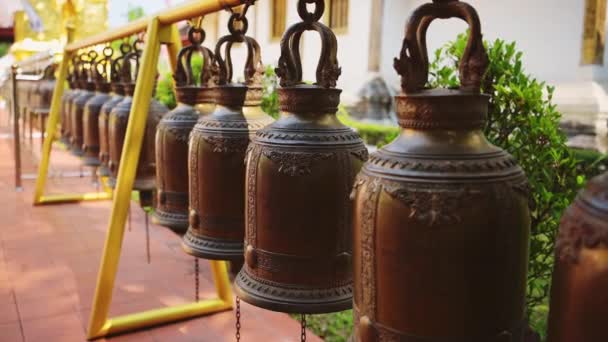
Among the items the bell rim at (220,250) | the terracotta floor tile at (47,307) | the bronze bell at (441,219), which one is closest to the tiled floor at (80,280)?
the terracotta floor tile at (47,307)

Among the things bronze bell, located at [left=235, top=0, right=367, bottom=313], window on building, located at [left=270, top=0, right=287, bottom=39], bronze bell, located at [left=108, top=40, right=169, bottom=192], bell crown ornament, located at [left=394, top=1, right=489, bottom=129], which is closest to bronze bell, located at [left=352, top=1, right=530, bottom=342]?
bell crown ornament, located at [left=394, top=1, right=489, bottom=129]

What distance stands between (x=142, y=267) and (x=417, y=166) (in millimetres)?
3329

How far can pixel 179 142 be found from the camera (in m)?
2.14

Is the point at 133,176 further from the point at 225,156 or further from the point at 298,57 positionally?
the point at 298,57

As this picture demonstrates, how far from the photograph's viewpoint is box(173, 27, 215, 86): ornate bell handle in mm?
2125

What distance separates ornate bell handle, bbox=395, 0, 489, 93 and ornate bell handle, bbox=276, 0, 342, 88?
13.2 inches

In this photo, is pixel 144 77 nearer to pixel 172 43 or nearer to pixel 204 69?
pixel 172 43

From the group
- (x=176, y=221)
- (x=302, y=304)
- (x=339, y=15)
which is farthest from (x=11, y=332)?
(x=339, y=15)

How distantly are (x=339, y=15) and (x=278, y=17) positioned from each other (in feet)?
7.22

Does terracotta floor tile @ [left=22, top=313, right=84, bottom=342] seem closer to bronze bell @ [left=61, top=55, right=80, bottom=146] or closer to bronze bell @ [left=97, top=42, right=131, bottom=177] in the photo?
bronze bell @ [left=97, top=42, right=131, bottom=177]

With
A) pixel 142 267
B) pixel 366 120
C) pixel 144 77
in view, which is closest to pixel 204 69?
pixel 144 77

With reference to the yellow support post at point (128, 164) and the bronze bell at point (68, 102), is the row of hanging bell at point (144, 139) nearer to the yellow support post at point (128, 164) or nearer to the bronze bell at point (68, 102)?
the yellow support post at point (128, 164)

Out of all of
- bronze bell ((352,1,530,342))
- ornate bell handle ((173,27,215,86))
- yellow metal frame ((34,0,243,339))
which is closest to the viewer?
bronze bell ((352,1,530,342))

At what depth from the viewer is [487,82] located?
2.39 m
